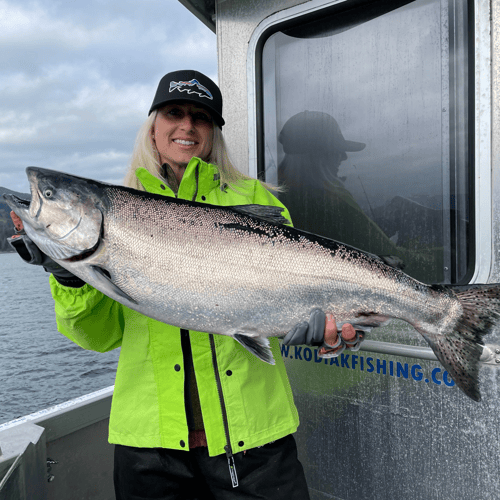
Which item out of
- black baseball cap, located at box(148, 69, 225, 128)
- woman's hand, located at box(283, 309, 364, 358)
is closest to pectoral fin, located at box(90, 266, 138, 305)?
woman's hand, located at box(283, 309, 364, 358)

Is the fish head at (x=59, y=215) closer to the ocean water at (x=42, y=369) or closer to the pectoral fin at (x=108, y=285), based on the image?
the pectoral fin at (x=108, y=285)

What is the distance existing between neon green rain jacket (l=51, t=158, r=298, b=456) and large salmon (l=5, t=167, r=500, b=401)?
8.4 inches

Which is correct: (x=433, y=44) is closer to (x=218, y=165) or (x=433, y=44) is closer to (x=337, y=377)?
(x=218, y=165)

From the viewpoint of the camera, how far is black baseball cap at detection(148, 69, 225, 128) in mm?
2176

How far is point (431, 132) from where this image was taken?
2.30m

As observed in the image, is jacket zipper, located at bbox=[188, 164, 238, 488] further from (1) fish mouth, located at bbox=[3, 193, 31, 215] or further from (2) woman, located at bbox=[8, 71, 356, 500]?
(1) fish mouth, located at bbox=[3, 193, 31, 215]

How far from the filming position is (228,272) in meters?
1.72

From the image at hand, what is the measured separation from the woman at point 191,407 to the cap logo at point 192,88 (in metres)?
0.41

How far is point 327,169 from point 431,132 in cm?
64

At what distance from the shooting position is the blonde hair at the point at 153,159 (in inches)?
89.0

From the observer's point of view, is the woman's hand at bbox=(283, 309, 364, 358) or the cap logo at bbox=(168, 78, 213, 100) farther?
the cap logo at bbox=(168, 78, 213, 100)

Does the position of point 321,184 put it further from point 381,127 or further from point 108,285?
point 108,285

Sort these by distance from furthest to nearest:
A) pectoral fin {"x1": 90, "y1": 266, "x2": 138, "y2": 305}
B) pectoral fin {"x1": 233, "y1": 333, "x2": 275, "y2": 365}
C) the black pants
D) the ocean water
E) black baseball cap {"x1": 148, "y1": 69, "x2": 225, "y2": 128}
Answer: the ocean water < black baseball cap {"x1": 148, "y1": 69, "x2": 225, "y2": 128} < the black pants < pectoral fin {"x1": 233, "y1": 333, "x2": 275, "y2": 365} < pectoral fin {"x1": 90, "y1": 266, "x2": 138, "y2": 305}

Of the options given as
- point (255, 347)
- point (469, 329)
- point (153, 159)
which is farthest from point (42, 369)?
point (469, 329)
